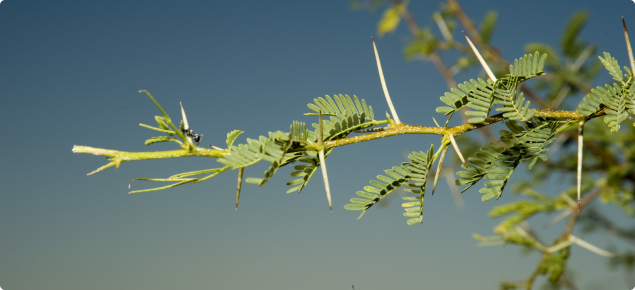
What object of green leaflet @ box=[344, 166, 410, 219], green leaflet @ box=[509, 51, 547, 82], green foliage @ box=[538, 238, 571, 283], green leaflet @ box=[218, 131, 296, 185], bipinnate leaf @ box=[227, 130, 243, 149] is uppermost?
green leaflet @ box=[509, 51, 547, 82]

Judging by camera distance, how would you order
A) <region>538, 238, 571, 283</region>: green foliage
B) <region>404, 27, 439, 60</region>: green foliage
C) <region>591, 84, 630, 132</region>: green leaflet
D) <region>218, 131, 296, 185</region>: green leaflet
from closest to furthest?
<region>218, 131, 296, 185</region>: green leaflet, <region>591, 84, 630, 132</region>: green leaflet, <region>538, 238, 571, 283</region>: green foliage, <region>404, 27, 439, 60</region>: green foliage

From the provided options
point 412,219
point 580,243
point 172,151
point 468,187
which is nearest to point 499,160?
point 468,187

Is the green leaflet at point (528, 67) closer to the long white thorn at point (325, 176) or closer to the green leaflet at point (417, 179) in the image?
the green leaflet at point (417, 179)

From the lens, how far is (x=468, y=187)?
25.0 inches

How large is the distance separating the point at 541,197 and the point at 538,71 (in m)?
1.83

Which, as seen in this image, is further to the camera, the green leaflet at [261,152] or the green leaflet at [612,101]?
the green leaflet at [612,101]

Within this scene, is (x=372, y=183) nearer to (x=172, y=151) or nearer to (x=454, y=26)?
(x=172, y=151)

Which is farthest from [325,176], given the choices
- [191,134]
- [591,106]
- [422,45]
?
[422,45]

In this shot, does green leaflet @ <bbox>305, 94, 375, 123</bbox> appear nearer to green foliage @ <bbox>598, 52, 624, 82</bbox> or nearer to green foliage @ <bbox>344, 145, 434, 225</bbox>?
green foliage @ <bbox>344, 145, 434, 225</bbox>

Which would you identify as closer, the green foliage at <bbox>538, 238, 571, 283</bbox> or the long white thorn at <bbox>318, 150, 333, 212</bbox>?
the long white thorn at <bbox>318, 150, 333, 212</bbox>

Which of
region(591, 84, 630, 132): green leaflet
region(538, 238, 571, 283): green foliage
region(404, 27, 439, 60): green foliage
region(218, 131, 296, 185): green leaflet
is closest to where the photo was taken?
region(218, 131, 296, 185): green leaflet

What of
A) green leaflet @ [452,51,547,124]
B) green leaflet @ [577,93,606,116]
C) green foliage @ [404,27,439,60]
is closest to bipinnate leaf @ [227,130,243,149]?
green leaflet @ [452,51,547,124]

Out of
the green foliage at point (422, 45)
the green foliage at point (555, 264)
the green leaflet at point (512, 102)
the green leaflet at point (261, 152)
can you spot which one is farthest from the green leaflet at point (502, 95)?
the green foliage at point (422, 45)

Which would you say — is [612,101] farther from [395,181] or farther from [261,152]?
[261,152]
